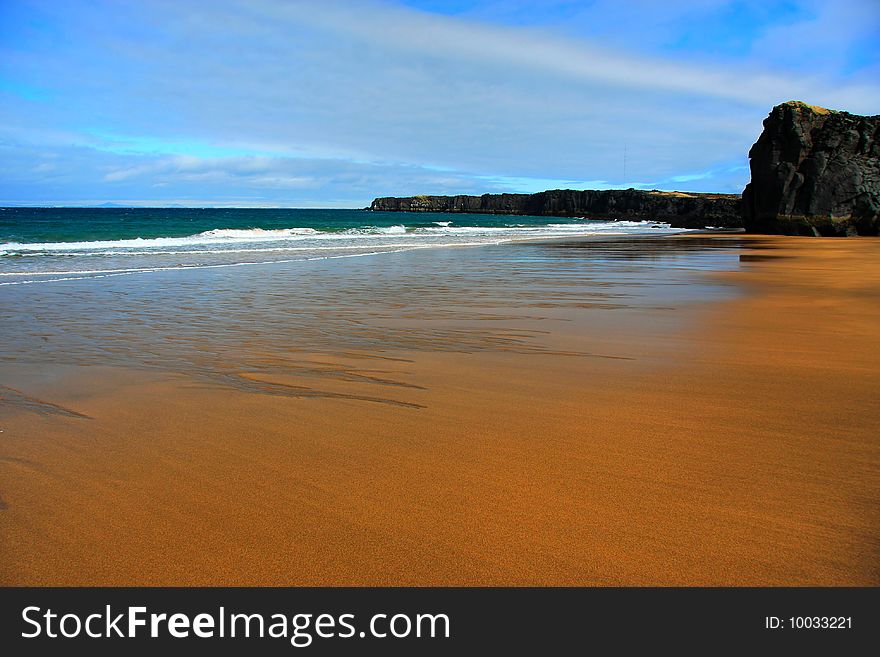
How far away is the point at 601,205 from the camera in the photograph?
115 m

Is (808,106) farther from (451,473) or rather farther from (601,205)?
(601,205)

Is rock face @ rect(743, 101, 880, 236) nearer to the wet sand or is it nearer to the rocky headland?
the rocky headland

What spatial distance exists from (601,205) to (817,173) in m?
80.3

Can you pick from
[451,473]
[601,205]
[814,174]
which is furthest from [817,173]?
[601,205]

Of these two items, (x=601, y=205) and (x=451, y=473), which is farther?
(x=601, y=205)

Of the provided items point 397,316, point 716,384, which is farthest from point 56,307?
point 716,384

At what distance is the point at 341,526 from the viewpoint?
2.52 metres

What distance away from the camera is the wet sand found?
2258mm

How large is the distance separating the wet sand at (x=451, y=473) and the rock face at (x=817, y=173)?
36628 millimetres

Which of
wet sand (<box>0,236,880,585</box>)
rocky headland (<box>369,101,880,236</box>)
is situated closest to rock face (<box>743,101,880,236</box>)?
rocky headland (<box>369,101,880,236</box>)

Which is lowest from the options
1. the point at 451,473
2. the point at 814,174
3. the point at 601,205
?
the point at 451,473

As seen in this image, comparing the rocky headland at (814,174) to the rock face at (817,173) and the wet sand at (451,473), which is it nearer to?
the rock face at (817,173)
